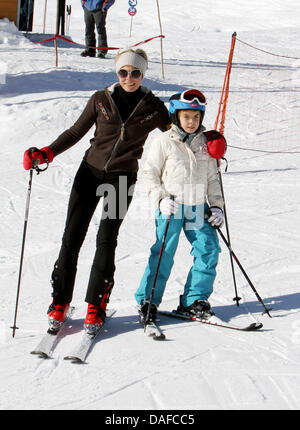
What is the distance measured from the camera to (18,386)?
3076 mm

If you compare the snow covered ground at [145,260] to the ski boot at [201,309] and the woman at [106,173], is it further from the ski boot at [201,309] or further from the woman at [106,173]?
the woman at [106,173]

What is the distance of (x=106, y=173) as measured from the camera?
3.79m

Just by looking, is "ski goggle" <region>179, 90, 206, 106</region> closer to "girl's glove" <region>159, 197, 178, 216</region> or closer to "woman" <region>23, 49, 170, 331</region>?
"woman" <region>23, 49, 170, 331</region>

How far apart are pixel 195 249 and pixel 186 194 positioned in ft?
1.36

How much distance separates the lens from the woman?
3.75m

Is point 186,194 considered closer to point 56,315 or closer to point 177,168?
point 177,168

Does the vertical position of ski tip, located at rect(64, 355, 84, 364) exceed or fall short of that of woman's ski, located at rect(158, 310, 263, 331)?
it falls short

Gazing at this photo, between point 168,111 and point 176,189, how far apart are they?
0.55 metres

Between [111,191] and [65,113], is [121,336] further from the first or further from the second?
[65,113]

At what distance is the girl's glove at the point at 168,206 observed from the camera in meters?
3.74

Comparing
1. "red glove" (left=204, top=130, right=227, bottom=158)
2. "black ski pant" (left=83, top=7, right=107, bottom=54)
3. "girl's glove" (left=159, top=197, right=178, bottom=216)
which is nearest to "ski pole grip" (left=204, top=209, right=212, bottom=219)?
"girl's glove" (left=159, top=197, right=178, bottom=216)

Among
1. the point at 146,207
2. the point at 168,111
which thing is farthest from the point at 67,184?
the point at 168,111

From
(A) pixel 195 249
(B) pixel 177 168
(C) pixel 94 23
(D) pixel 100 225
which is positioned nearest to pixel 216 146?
(B) pixel 177 168

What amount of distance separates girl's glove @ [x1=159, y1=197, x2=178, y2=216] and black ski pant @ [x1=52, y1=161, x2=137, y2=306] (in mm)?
247
